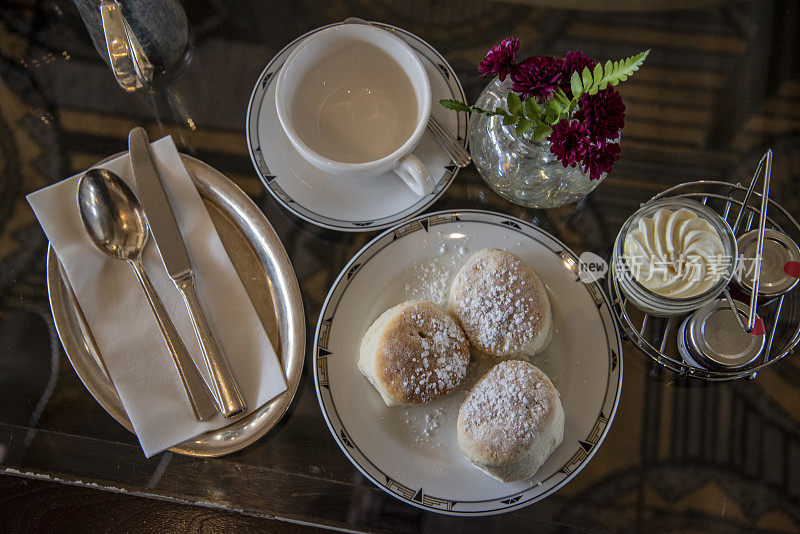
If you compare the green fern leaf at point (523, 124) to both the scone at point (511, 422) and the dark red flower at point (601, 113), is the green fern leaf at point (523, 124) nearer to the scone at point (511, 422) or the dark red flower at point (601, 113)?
the dark red flower at point (601, 113)

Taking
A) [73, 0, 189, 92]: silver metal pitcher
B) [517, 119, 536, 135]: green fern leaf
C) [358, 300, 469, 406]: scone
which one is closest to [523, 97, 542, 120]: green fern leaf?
[517, 119, 536, 135]: green fern leaf

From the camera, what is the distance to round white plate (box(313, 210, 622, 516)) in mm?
800

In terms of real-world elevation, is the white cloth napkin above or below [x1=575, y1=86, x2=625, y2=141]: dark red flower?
below

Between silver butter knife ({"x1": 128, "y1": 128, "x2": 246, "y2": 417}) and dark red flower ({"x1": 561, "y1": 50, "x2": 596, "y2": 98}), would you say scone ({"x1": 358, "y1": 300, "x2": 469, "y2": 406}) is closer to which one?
silver butter knife ({"x1": 128, "y1": 128, "x2": 246, "y2": 417})

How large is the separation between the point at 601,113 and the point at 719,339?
16.1 inches

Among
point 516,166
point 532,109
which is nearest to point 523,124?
point 532,109

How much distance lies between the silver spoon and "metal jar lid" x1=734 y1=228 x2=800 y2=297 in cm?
76

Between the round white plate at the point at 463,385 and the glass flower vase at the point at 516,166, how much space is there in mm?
51

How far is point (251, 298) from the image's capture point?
0.85 metres

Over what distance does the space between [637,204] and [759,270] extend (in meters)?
0.19

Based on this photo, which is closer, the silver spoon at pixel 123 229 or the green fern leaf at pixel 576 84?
the green fern leaf at pixel 576 84

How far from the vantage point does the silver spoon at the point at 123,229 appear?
80 centimetres

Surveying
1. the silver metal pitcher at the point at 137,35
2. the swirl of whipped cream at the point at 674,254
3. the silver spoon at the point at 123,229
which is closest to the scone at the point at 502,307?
the swirl of whipped cream at the point at 674,254

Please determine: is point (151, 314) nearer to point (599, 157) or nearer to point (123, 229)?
point (123, 229)
